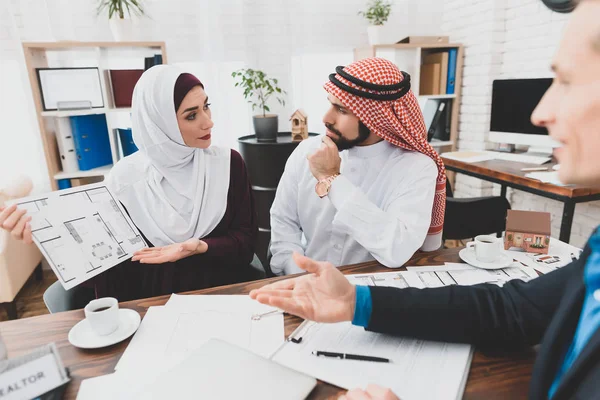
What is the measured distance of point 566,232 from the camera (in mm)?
2193

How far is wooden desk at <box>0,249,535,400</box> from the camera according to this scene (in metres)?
0.71

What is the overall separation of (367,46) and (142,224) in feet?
8.52

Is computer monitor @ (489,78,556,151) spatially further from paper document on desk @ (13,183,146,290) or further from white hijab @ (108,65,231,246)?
paper document on desk @ (13,183,146,290)

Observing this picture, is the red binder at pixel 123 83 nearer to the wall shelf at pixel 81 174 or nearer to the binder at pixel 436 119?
the wall shelf at pixel 81 174

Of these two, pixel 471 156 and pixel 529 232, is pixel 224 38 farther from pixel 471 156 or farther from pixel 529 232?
pixel 529 232

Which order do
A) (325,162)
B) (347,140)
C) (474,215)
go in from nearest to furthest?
(325,162) → (347,140) → (474,215)

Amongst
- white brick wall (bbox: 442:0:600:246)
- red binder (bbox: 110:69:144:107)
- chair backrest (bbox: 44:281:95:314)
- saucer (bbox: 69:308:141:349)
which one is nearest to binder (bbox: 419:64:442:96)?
white brick wall (bbox: 442:0:600:246)

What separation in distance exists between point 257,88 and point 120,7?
44.7 inches

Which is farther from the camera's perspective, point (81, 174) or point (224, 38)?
point (224, 38)

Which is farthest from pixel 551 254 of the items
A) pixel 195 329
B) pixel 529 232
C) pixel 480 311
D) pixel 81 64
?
pixel 81 64

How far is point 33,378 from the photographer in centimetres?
64

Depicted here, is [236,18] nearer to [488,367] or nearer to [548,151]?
[548,151]

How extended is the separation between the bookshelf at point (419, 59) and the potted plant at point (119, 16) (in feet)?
6.11

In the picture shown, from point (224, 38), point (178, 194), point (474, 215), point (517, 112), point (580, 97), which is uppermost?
point (224, 38)
